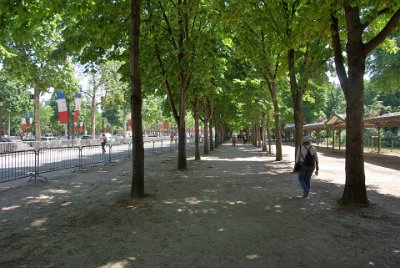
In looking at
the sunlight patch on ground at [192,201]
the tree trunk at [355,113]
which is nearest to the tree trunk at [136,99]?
the sunlight patch on ground at [192,201]

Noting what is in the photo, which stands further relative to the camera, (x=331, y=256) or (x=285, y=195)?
(x=285, y=195)

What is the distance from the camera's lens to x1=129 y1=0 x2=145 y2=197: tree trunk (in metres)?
9.21

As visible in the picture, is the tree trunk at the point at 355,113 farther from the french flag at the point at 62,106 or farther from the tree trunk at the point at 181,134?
the french flag at the point at 62,106

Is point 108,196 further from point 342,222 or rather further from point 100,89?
point 100,89

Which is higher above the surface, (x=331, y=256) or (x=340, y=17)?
(x=340, y=17)

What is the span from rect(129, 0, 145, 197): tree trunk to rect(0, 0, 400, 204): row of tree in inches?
1.1

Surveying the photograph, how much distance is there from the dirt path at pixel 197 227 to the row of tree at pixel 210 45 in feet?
4.36

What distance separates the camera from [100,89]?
5225cm

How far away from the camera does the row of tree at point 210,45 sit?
8125mm

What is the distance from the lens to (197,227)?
6.48 meters

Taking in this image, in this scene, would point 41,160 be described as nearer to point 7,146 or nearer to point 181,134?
point 181,134

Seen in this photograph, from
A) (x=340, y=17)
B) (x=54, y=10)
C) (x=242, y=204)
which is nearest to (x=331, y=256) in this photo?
(x=242, y=204)

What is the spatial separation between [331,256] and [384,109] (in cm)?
6785

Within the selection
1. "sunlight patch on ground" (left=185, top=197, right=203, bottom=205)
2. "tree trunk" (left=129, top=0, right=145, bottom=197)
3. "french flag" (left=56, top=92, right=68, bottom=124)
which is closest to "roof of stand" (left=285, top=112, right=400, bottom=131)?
"sunlight patch on ground" (left=185, top=197, right=203, bottom=205)
